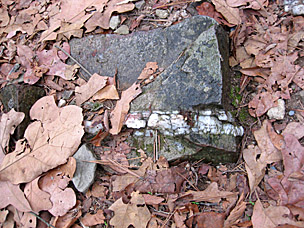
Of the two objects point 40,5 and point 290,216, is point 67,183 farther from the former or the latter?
point 40,5

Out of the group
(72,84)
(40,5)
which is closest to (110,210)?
(72,84)

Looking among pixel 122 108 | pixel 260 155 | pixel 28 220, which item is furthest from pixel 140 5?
pixel 28 220

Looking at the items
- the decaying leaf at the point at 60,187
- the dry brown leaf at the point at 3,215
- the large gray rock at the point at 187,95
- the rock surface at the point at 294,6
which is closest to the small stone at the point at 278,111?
the large gray rock at the point at 187,95

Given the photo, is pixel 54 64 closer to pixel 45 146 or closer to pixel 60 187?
pixel 45 146

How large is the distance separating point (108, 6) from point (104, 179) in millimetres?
1885

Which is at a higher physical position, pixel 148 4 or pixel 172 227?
pixel 148 4

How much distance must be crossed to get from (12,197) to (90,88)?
1.24 m

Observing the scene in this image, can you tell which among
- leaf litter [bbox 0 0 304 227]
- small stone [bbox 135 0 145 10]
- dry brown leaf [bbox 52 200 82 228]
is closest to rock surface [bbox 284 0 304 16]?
leaf litter [bbox 0 0 304 227]

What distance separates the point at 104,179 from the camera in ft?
7.68

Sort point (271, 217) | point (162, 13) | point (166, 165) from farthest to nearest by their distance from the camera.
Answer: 1. point (162, 13)
2. point (166, 165)
3. point (271, 217)

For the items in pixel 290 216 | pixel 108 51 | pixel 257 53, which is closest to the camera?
pixel 290 216

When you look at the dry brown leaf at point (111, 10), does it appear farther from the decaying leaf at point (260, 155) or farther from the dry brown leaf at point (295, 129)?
the dry brown leaf at point (295, 129)

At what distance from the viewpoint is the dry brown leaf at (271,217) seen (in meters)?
1.90

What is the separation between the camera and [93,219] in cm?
221
